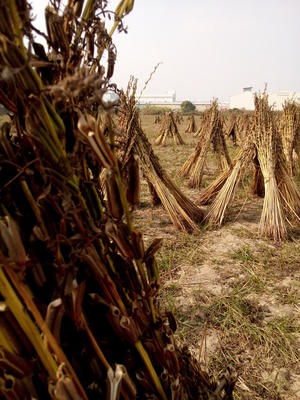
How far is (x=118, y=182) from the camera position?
0.49 meters

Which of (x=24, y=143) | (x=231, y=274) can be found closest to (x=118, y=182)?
(x=24, y=143)

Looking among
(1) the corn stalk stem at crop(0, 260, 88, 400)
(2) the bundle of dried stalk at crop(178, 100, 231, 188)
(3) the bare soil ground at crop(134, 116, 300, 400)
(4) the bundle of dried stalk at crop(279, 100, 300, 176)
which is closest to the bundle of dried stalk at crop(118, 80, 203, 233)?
(3) the bare soil ground at crop(134, 116, 300, 400)

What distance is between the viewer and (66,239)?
0.47 meters

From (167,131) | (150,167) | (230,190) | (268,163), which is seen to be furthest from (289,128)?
(167,131)

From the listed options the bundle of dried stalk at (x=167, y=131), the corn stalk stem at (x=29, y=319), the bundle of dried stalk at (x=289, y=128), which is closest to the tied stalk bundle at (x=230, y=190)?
the bundle of dried stalk at (x=289, y=128)

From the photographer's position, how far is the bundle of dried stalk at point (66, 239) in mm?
433

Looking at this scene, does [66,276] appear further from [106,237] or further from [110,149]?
[110,149]

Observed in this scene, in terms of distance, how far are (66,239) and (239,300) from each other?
2.04 m

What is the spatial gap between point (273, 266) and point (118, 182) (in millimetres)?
2598

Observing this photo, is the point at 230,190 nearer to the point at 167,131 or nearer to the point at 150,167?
the point at 150,167

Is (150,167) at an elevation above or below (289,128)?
above

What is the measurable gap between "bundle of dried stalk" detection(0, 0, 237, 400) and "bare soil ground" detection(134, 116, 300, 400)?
20.1 inches

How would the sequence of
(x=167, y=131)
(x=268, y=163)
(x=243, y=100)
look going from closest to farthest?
1. (x=268, y=163)
2. (x=167, y=131)
3. (x=243, y=100)

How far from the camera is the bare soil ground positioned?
1.71 metres
